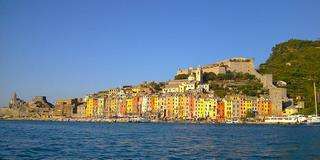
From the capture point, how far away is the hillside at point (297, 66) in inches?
4286

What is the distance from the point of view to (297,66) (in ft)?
407

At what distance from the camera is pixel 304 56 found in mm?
130375

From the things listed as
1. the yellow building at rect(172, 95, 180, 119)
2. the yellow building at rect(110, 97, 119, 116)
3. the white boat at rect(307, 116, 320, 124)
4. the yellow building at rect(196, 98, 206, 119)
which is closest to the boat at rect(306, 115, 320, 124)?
the white boat at rect(307, 116, 320, 124)

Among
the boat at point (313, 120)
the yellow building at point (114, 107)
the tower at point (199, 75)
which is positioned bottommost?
the boat at point (313, 120)

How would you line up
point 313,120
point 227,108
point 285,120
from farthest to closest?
point 227,108, point 285,120, point 313,120

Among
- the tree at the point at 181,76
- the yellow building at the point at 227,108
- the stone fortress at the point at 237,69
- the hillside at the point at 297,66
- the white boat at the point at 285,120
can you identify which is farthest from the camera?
the tree at the point at 181,76

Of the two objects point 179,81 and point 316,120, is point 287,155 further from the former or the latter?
point 179,81

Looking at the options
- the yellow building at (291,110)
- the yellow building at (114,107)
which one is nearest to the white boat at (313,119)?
the yellow building at (291,110)

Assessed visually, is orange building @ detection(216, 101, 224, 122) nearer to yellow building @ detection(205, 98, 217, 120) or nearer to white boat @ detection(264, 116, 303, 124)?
yellow building @ detection(205, 98, 217, 120)

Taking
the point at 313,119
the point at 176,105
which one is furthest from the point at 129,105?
the point at 313,119

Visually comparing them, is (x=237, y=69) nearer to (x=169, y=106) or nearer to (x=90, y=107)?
(x=169, y=106)

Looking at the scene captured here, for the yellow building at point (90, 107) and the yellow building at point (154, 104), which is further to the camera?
the yellow building at point (90, 107)

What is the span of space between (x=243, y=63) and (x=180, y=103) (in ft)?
70.6

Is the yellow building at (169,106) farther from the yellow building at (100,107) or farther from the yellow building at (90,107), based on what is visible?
the yellow building at (90,107)
